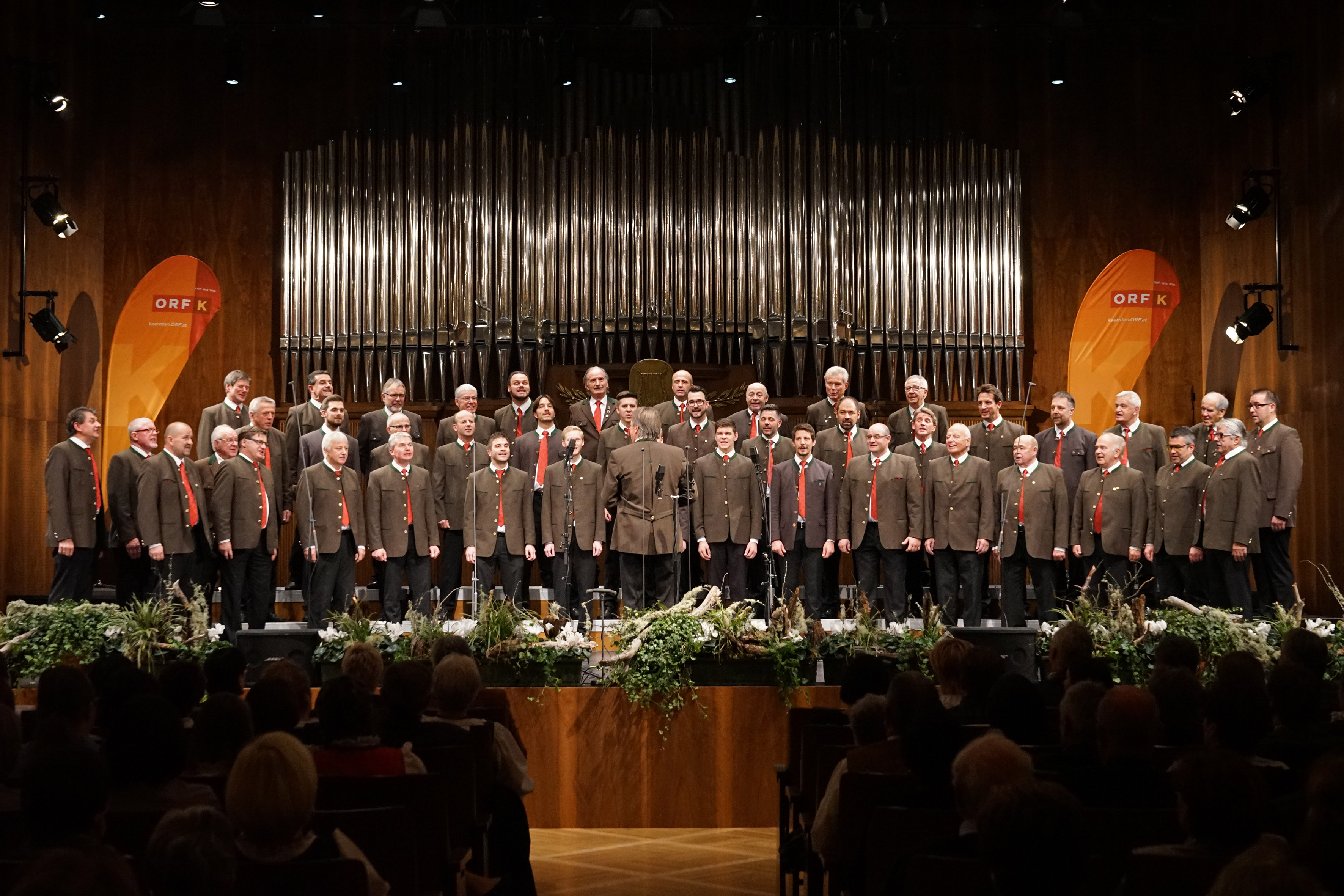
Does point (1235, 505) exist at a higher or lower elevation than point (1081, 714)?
higher

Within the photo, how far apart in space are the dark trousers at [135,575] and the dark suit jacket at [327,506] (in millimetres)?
831

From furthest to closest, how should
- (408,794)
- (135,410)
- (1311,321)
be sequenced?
(135,410), (1311,321), (408,794)

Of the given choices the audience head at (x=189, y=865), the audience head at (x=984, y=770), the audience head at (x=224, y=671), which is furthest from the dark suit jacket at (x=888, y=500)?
the audience head at (x=189, y=865)

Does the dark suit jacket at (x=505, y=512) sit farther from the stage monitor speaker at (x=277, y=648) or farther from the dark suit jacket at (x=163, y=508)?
the stage monitor speaker at (x=277, y=648)

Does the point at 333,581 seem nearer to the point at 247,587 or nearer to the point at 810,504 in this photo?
the point at 247,587

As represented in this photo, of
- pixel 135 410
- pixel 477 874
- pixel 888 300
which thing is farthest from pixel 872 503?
pixel 135 410

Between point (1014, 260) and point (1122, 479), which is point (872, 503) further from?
point (1014, 260)

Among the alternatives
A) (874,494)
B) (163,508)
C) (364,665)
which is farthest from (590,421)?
(364,665)

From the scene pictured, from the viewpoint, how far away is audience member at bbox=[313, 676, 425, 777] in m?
3.16

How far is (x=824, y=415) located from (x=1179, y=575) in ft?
8.02

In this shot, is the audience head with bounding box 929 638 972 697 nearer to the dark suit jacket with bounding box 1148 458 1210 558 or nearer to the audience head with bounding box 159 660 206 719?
the audience head with bounding box 159 660 206 719

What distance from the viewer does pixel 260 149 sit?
10.8 m

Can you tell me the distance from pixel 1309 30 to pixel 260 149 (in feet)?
24.7

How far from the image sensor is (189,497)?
763 centimetres
